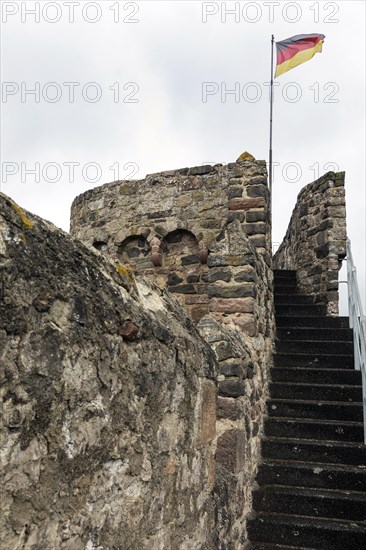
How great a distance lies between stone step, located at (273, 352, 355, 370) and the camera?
17.8ft

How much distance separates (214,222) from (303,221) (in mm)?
1631

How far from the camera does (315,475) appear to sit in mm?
4035

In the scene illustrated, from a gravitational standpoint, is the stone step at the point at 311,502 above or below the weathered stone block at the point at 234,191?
below

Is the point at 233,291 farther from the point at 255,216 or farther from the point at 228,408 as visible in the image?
the point at 255,216

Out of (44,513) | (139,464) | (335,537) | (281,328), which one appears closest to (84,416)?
(44,513)

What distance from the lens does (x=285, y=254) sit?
9.62m

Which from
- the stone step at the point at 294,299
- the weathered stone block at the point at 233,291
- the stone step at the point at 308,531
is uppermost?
the stone step at the point at 294,299

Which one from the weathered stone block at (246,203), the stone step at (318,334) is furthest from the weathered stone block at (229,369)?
the weathered stone block at (246,203)

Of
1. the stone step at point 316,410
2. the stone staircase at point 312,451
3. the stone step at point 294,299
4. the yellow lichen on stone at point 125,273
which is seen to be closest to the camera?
the yellow lichen on stone at point 125,273

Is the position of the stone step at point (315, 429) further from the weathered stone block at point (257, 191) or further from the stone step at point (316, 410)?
the weathered stone block at point (257, 191)

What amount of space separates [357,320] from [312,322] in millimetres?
1315

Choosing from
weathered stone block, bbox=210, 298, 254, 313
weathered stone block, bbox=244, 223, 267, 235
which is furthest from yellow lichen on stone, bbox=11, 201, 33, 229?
weathered stone block, bbox=244, 223, 267, 235

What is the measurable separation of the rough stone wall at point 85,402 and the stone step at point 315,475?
2.26 metres

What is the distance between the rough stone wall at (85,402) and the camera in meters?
1.16
